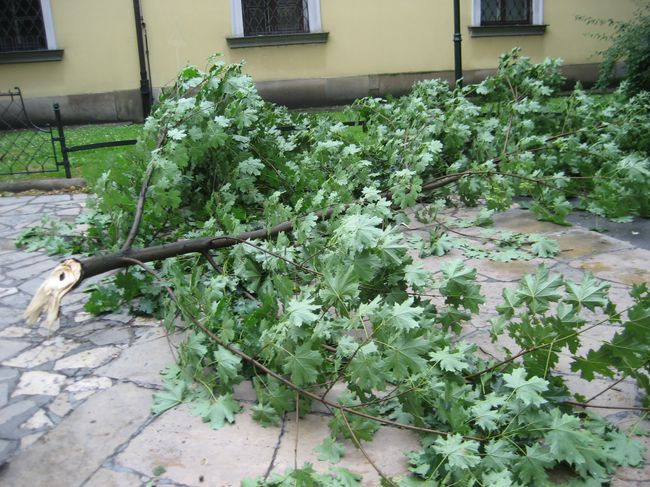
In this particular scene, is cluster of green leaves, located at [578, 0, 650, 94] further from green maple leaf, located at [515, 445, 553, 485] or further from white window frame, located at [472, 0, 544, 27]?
green maple leaf, located at [515, 445, 553, 485]

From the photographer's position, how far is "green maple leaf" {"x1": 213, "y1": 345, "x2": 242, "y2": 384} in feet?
8.70

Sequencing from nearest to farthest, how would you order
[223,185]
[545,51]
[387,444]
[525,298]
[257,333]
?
[387,444] → [525,298] → [257,333] → [223,185] → [545,51]

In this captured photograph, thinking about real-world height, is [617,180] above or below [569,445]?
above

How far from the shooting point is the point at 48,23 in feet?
37.9

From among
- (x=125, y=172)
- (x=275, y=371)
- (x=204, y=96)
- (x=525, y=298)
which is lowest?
(x=275, y=371)

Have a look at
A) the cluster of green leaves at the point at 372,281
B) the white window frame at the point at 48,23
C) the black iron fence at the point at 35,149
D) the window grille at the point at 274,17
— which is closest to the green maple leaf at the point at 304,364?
the cluster of green leaves at the point at 372,281

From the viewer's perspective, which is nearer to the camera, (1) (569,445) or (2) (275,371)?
(1) (569,445)

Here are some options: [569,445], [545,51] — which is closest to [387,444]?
[569,445]

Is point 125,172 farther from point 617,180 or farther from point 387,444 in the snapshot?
point 617,180

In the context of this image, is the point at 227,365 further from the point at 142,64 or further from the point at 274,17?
the point at 274,17

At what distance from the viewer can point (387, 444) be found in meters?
2.42

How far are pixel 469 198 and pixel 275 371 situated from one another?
294cm

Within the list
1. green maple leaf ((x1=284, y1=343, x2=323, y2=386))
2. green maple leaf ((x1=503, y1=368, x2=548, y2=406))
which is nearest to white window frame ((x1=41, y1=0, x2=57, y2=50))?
green maple leaf ((x1=284, y1=343, x2=323, y2=386))

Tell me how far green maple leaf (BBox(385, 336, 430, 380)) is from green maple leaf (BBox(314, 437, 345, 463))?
Answer: 321 mm
